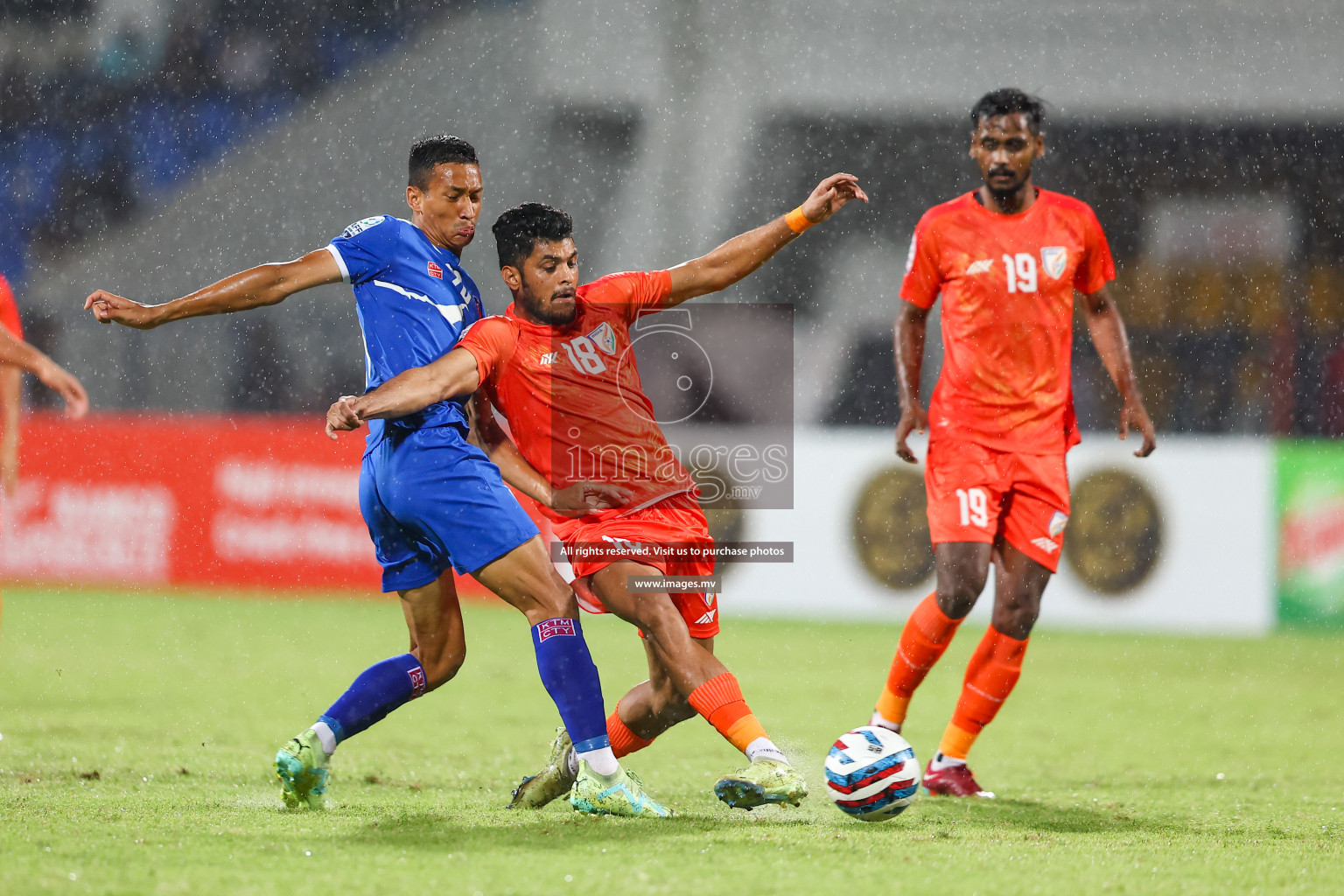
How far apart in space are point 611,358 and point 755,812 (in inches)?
53.7

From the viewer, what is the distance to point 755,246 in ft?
12.8

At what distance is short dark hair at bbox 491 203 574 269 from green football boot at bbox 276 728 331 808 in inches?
58.1

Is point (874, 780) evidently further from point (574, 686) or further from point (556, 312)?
point (556, 312)

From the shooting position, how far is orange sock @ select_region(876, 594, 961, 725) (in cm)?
437

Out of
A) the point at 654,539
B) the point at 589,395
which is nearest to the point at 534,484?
the point at 589,395

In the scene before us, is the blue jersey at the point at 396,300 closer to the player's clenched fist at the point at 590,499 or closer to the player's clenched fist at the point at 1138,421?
the player's clenched fist at the point at 590,499

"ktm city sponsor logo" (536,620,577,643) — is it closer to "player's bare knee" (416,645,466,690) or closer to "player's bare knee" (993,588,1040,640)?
"player's bare knee" (416,645,466,690)

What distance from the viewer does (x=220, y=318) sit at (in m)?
12.6

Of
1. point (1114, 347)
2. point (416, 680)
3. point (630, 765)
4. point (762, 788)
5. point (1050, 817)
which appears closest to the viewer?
point (762, 788)

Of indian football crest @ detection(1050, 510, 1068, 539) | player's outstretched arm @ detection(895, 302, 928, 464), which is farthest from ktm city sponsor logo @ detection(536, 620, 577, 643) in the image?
indian football crest @ detection(1050, 510, 1068, 539)

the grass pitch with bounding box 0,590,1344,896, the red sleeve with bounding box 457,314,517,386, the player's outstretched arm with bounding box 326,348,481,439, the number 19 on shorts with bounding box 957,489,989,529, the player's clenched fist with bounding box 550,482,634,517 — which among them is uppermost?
the red sleeve with bounding box 457,314,517,386

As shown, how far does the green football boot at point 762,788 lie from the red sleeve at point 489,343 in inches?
50.9

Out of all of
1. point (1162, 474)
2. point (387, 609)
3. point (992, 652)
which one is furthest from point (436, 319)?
point (1162, 474)

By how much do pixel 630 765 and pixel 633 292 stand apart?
180cm
